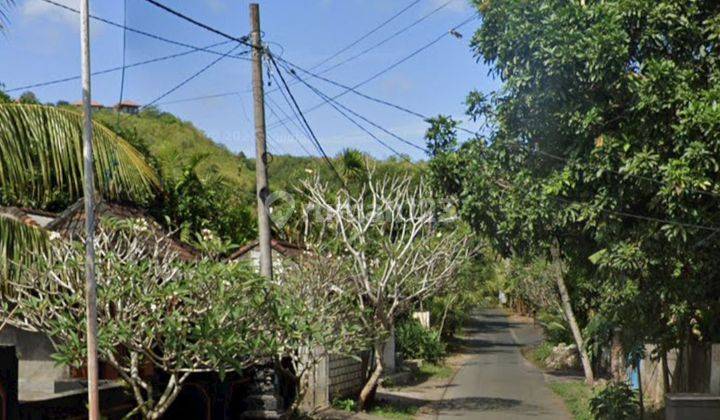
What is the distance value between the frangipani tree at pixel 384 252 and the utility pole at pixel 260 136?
2.94 metres

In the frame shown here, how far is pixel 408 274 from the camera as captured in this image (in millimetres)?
21016

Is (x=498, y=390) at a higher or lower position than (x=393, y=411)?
lower

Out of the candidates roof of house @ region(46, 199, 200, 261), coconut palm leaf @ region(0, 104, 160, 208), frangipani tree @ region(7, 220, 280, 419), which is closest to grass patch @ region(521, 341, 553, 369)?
roof of house @ region(46, 199, 200, 261)

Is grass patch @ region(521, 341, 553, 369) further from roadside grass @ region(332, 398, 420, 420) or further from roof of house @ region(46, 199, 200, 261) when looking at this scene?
roof of house @ region(46, 199, 200, 261)

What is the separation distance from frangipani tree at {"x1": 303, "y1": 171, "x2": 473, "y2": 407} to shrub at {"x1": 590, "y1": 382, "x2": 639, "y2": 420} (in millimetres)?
5167

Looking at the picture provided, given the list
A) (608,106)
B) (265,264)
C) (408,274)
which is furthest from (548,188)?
(408,274)

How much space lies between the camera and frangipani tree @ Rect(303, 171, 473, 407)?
20.5 m

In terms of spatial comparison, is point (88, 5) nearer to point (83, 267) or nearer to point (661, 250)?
point (83, 267)

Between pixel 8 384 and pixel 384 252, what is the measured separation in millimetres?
12025

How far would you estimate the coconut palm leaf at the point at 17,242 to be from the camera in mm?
9055

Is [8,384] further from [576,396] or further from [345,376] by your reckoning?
[576,396]

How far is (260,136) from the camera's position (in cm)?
1698

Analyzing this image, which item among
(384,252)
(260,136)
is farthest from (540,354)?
(260,136)

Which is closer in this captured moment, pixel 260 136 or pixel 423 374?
pixel 260 136
